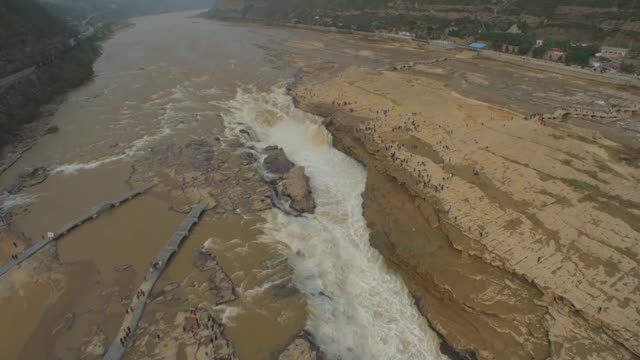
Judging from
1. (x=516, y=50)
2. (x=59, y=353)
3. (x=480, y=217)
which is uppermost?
(x=516, y=50)

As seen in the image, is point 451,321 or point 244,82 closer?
point 451,321

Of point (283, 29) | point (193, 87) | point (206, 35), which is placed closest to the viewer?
point (193, 87)

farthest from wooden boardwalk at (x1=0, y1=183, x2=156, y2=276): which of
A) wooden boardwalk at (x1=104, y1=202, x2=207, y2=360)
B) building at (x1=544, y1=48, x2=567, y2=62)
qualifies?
building at (x1=544, y1=48, x2=567, y2=62)

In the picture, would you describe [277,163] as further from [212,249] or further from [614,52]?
[614,52]

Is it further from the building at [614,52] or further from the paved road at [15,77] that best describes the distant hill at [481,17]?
the paved road at [15,77]

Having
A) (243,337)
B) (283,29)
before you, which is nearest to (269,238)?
(243,337)

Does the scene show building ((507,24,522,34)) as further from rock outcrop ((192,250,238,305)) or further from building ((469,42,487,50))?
rock outcrop ((192,250,238,305))

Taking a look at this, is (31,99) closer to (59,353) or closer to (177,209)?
(177,209)
